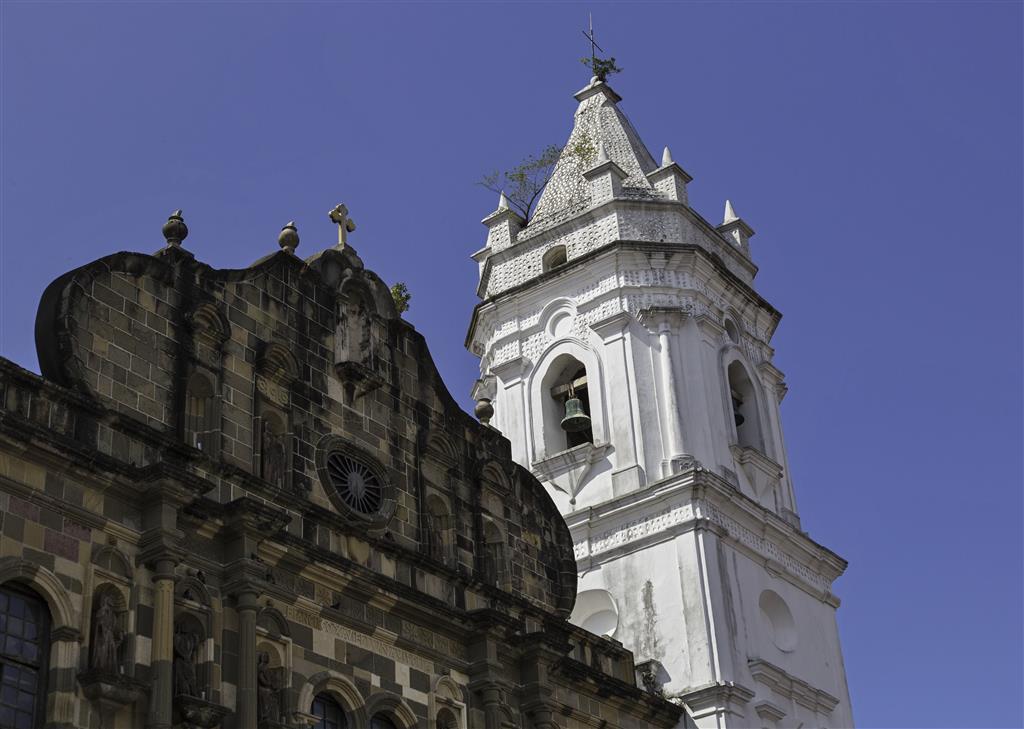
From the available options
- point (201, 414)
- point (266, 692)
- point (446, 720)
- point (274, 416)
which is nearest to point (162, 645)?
point (266, 692)

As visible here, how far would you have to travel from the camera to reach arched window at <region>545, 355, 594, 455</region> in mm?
29750

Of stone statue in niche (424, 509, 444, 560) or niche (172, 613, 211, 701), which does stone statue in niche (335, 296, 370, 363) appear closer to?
stone statue in niche (424, 509, 444, 560)

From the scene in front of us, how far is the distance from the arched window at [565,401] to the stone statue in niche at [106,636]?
43.8 feet

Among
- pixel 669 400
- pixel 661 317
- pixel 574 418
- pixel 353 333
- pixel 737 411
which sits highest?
pixel 661 317

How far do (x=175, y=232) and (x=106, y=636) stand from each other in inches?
217

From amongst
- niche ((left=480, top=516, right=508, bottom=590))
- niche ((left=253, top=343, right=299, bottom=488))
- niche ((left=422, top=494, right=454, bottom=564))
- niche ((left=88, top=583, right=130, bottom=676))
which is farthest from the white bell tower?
niche ((left=88, top=583, right=130, bottom=676))

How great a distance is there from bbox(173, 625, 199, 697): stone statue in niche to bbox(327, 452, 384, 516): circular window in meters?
3.52

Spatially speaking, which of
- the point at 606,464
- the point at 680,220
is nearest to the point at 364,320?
the point at 606,464

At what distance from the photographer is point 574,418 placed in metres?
28.7

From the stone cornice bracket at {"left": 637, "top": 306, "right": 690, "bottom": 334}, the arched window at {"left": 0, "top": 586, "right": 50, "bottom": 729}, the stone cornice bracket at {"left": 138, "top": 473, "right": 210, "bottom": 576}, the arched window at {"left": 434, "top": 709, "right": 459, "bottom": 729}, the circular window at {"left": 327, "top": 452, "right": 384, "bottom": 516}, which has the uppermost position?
the stone cornice bracket at {"left": 637, "top": 306, "right": 690, "bottom": 334}

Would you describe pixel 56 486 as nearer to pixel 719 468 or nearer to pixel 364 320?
pixel 364 320

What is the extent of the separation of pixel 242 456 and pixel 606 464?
10444 millimetres

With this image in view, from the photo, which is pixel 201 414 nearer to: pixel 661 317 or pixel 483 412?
pixel 483 412

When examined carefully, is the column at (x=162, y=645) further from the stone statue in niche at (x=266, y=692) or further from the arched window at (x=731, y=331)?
the arched window at (x=731, y=331)
